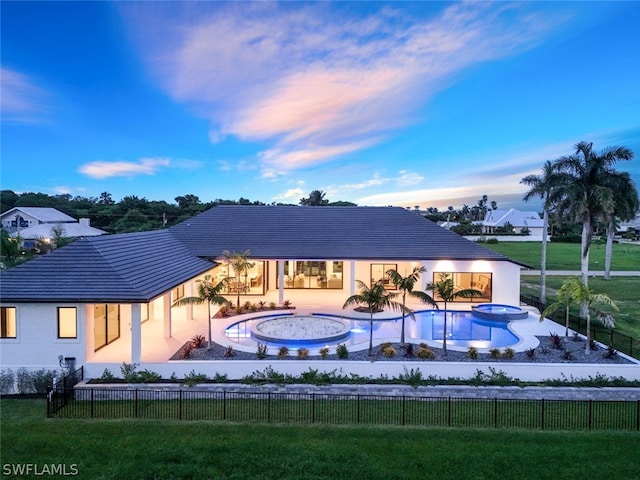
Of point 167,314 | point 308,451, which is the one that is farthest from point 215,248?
point 308,451

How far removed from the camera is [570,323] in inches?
792

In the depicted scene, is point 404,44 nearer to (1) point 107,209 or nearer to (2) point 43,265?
(2) point 43,265

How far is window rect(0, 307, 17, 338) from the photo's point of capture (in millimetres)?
12711

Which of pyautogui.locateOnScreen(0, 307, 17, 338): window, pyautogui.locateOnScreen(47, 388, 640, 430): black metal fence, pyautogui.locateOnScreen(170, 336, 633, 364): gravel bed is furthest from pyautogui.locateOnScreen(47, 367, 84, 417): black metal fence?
pyautogui.locateOnScreen(170, 336, 633, 364): gravel bed

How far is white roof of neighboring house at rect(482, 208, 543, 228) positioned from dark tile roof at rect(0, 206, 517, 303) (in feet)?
252

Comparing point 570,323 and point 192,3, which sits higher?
point 192,3

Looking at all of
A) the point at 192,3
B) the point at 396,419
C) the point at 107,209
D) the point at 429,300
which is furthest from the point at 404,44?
the point at 107,209

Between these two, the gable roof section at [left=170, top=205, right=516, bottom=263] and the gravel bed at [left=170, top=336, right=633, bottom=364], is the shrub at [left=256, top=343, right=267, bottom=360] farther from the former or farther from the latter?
the gable roof section at [left=170, top=205, right=516, bottom=263]

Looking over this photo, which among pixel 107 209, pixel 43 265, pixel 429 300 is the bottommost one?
pixel 429 300

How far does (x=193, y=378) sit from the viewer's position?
12.6 metres

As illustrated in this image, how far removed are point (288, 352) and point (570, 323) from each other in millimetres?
16059

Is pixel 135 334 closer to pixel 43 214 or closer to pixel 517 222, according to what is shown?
pixel 43 214

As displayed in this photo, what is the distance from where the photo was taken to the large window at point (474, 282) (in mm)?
23906

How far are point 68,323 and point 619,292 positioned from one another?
125 feet
